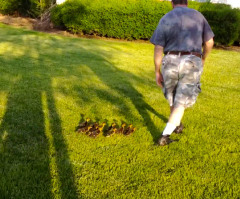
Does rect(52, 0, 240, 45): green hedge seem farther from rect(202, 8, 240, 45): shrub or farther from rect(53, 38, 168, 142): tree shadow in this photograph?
rect(53, 38, 168, 142): tree shadow

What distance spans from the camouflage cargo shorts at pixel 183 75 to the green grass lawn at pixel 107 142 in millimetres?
799

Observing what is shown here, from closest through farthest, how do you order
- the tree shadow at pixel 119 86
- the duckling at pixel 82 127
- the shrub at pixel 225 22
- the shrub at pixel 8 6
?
1. the duckling at pixel 82 127
2. the tree shadow at pixel 119 86
3. the shrub at pixel 225 22
4. the shrub at pixel 8 6

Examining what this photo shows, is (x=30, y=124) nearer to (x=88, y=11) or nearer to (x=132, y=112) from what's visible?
(x=132, y=112)

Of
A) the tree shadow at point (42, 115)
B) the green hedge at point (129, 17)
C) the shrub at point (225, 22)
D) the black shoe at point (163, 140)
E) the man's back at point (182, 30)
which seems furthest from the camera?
the green hedge at point (129, 17)

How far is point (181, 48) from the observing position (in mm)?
3963

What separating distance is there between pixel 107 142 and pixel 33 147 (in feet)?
3.55

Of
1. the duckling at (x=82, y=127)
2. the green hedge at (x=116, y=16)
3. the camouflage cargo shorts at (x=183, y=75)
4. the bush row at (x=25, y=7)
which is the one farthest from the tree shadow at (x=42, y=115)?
the bush row at (x=25, y=7)

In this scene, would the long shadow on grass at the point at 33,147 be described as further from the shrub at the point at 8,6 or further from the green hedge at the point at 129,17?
the shrub at the point at 8,6

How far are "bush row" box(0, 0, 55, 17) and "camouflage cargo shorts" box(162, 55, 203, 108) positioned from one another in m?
20.2

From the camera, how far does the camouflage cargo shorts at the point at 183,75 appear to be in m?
3.98

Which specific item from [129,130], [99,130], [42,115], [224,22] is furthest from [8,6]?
[129,130]

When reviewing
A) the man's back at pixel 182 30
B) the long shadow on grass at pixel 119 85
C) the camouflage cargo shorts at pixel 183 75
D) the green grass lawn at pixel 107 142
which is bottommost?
the long shadow on grass at pixel 119 85

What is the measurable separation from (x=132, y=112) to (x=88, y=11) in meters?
13.6

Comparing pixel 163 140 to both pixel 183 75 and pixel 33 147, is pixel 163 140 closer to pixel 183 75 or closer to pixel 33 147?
pixel 183 75
